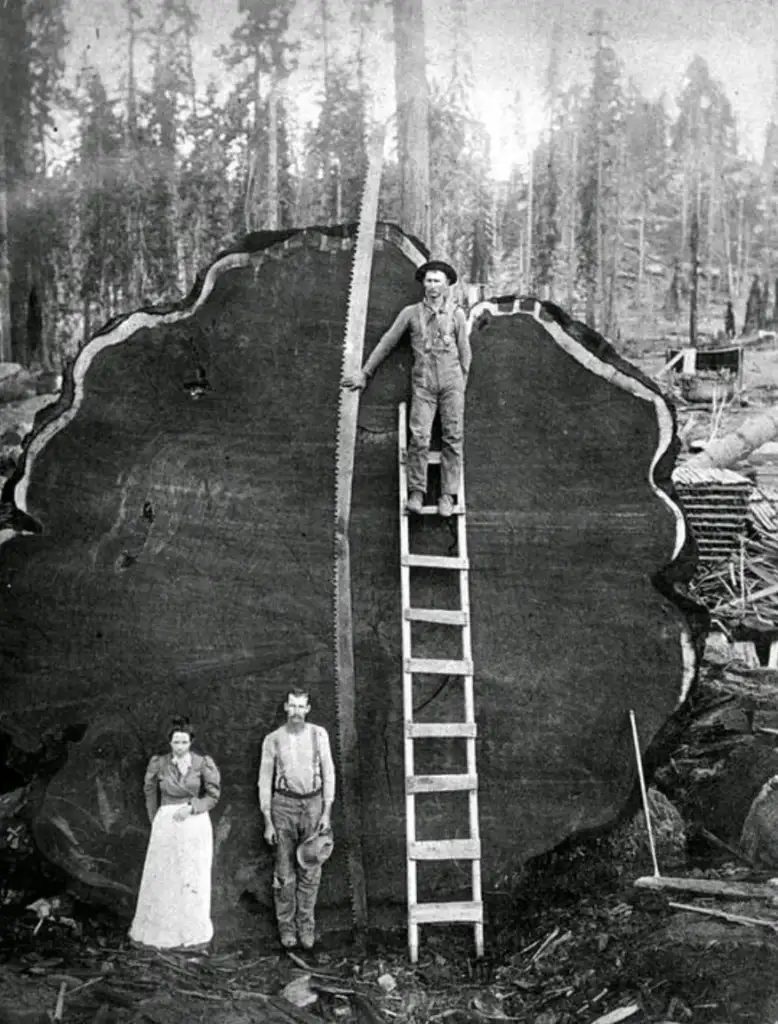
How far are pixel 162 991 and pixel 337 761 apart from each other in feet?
3.90

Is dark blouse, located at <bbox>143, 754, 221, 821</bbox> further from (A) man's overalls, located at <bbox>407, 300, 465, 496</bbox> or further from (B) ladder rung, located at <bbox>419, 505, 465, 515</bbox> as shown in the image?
(A) man's overalls, located at <bbox>407, 300, 465, 496</bbox>

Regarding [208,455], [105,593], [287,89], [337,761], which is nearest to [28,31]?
[287,89]

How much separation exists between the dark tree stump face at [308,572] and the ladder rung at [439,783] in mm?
199

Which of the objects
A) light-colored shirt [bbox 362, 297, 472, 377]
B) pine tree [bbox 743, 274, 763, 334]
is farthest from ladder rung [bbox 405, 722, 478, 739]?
pine tree [bbox 743, 274, 763, 334]

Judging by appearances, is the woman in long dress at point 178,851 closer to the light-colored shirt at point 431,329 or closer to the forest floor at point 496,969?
the forest floor at point 496,969

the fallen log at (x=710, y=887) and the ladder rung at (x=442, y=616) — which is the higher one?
the ladder rung at (x=442, y=616)

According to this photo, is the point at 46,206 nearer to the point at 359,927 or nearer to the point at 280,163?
the point at 280,163

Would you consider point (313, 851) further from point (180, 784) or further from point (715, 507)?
point (715, 507)

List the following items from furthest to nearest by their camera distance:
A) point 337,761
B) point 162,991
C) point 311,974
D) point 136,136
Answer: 1. point 136,136
2. point 337,761
3. point 311,974
4. point 162,991

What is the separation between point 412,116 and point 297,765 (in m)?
3.81

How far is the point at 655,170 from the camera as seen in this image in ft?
21.0

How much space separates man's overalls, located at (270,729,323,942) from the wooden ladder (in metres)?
0.42

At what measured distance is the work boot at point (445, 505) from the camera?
4422mm

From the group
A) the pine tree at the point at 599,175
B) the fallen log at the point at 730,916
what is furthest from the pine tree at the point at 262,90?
the fallen log at the point at 730,916
